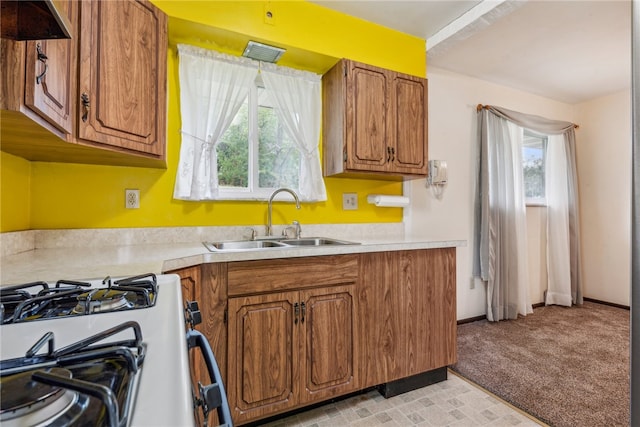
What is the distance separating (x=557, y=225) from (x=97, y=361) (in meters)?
4.44

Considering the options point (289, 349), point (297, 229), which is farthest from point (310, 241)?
point (289, 349)

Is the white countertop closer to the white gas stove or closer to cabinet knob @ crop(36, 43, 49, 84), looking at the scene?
the white gas stove

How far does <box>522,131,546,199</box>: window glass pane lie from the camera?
3680mm

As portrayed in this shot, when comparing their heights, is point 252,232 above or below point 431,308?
above

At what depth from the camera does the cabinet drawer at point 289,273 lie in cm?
146

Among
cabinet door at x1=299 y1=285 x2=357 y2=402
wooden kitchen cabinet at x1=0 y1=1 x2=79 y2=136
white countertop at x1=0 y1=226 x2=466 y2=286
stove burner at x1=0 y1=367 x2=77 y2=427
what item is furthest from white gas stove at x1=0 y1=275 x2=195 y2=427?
cabinet door at x1=299 y1=285 x2=357 y2=402

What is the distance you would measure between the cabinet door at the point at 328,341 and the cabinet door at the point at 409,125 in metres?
1.05

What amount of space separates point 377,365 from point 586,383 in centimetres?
140

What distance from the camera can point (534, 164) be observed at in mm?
3742

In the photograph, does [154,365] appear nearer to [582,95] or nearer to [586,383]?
[586,383]

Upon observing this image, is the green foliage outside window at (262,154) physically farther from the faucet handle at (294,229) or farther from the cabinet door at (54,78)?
the cabinet door at (54,78)

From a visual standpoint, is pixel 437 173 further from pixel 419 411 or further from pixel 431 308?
pixel 419 411

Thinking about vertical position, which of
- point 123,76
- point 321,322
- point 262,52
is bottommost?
point 321,322

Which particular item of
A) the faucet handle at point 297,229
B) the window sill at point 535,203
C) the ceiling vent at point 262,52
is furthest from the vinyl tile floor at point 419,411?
the window sill at point 535,203
